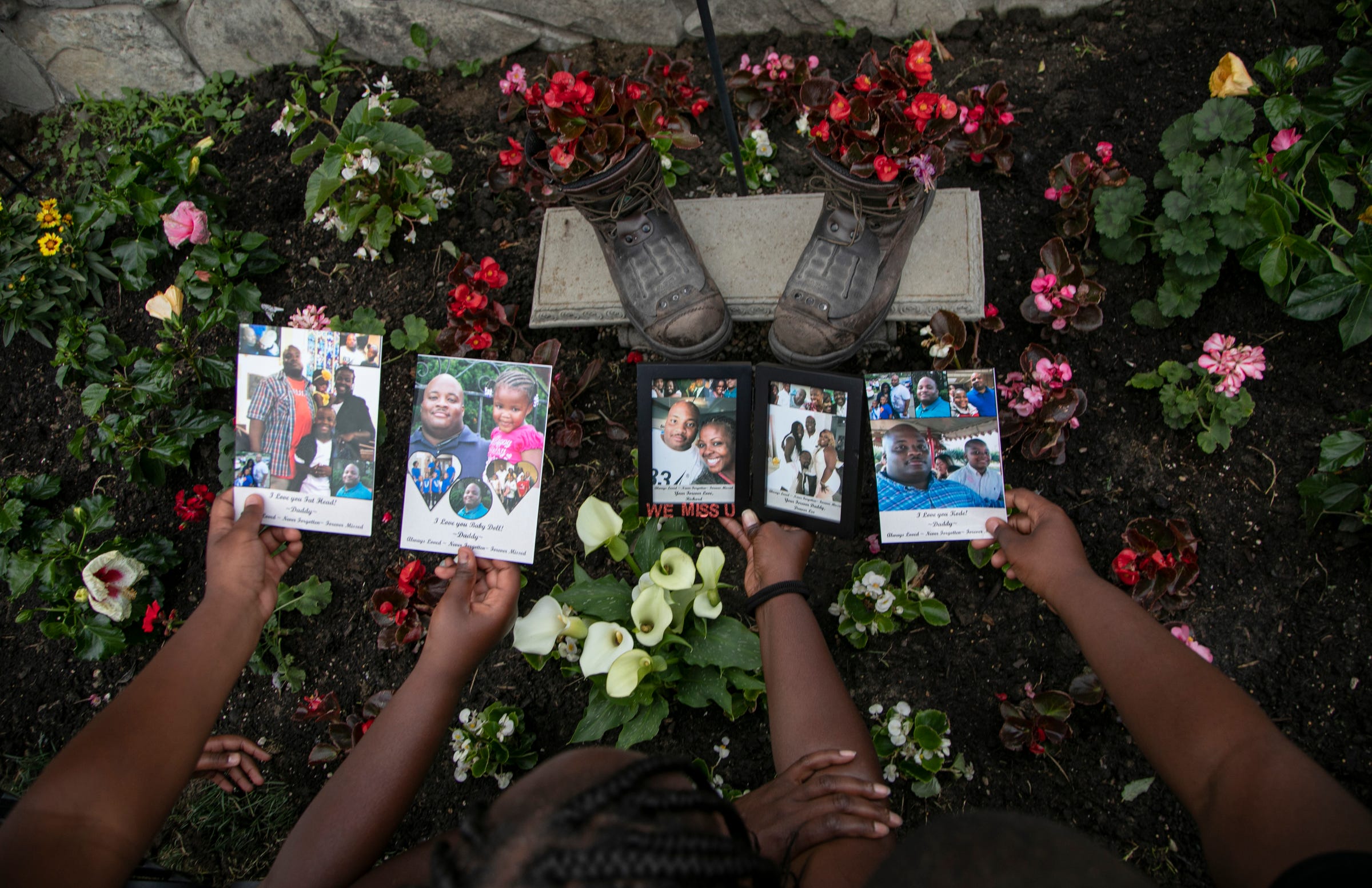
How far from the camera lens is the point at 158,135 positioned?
275 centimetres

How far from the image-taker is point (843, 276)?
2.13 metres

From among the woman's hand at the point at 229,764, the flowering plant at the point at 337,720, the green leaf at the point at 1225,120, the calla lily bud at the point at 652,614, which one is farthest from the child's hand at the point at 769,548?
the green leaf at the point at 1225,120

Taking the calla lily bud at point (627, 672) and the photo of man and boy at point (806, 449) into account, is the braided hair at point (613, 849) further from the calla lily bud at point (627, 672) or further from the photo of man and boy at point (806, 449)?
the photo of man and boy at point (806, 449)

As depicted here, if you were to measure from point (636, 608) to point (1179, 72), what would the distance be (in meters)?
2.61

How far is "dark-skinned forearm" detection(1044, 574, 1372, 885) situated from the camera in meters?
1.06

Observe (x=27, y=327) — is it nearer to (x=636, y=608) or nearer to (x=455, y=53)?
(x=455, y=53)

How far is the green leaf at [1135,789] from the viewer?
1935 millimetres

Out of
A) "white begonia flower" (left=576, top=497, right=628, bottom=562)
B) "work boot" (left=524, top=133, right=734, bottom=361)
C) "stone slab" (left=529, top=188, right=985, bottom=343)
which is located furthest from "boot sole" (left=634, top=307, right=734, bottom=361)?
"white begonia flower" (left=576, top=497, right=628, bottom=562)

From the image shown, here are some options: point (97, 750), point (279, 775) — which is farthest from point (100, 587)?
point (97, 750)

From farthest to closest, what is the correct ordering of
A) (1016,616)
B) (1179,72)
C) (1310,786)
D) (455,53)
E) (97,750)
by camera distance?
1. (455,53)
2. (1179,72)
3. (1016,616)
4. (97,750)
5. (1310,786)

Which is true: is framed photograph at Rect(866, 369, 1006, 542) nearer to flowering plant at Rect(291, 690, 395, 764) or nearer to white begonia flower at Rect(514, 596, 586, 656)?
white begonia flower at Rect(514, 596, 586, 656)

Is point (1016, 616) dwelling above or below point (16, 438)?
below

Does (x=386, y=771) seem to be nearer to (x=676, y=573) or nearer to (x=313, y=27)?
(x=676, y=573)

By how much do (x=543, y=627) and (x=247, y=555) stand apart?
0.87 meters
